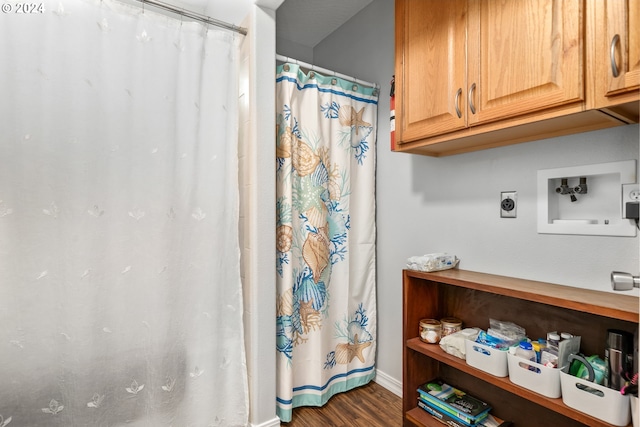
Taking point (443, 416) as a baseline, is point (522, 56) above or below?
above

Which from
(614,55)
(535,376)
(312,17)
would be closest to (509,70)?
(614,55)

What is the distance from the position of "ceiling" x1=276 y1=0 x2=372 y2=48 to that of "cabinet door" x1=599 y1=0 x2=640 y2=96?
1.58 m

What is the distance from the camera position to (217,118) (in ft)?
5.41

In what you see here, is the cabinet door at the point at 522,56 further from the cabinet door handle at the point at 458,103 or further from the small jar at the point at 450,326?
the small jar at the point at 450,326

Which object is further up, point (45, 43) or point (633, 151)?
point (45, 43)

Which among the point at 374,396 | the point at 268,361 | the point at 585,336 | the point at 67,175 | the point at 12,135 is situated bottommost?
the point at 374,396

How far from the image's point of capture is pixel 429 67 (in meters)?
1.50

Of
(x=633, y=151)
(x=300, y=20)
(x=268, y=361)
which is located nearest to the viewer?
(x=633, y=151)

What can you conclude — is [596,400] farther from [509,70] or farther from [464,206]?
[509,70]

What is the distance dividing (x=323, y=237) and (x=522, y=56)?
1269 mm

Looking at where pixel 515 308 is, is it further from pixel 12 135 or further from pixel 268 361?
pixel 12 135

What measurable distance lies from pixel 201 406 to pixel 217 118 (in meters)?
1.40

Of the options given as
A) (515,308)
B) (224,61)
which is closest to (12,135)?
(224,61)

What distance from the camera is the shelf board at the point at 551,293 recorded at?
3.43 ft
